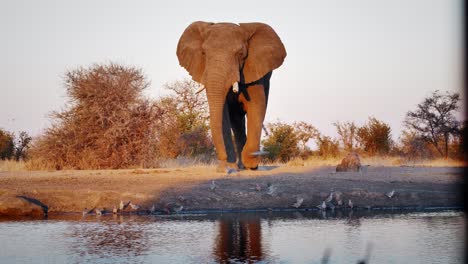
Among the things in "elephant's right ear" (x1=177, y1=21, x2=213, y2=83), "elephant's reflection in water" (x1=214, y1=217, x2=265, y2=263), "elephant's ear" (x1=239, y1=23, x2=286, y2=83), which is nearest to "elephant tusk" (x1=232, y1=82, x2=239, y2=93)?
"elephant's ear" (x1=239, y1=23, x2=286, y2=83)

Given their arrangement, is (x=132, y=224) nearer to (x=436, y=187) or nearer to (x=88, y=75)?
(x=436, y=187)

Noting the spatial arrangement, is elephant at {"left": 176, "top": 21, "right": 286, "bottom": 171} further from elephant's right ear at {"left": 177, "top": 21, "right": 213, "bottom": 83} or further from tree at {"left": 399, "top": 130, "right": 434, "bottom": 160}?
tree at {"left": 399, "top": 130, "right": 434, "bottom": 160}

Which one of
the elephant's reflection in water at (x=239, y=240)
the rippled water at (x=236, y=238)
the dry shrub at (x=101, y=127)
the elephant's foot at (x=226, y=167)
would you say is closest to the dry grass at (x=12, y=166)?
the dry shrub at (x=101, y=127)

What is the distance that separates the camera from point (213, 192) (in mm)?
13984

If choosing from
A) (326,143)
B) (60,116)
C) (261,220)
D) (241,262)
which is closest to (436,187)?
(261,220)

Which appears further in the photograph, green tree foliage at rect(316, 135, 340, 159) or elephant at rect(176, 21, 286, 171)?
green tree foliage at rect(316, 135, 340, 159)

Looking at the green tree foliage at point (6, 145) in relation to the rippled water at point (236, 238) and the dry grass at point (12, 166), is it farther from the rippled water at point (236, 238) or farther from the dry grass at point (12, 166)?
the rippled water at point (236, 238)

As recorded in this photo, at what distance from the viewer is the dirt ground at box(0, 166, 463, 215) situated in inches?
531

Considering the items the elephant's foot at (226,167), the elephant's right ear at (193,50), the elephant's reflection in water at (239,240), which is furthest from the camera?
the elephant's right ear at (193,50)

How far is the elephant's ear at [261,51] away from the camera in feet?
58.8

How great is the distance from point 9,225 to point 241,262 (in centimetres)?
494

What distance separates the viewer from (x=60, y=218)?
40.5 ft

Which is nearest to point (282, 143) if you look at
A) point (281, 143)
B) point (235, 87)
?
point (281, 143)

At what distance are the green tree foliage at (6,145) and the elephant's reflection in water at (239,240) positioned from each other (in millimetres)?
21703
